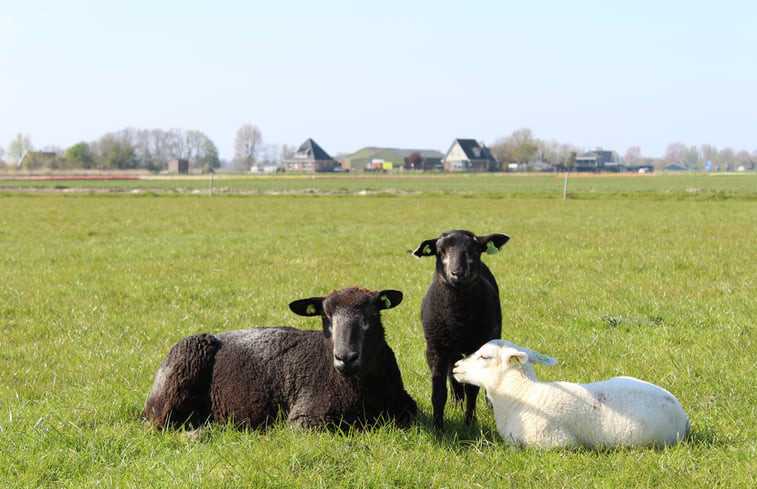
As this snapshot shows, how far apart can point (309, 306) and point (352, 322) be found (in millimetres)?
600

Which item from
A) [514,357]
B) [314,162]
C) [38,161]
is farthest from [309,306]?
[314,162]

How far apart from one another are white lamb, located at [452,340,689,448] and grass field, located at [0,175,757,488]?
145 millimetres

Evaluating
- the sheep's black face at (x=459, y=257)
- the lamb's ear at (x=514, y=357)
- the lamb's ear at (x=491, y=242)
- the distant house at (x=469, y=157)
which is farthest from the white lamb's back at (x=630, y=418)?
the distant house at (x=469, y=157)

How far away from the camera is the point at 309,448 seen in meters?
4.98

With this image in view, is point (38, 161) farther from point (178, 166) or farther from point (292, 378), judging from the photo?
point (292, 378)

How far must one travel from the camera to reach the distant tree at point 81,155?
521ft

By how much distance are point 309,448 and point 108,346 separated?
4841 mm

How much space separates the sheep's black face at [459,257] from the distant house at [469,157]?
580 ft

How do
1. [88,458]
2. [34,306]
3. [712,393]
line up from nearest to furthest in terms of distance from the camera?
[88,458] < [712,393] < [34,306]

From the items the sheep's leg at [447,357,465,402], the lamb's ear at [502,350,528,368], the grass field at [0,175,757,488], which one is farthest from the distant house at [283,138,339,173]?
the lamb's ear at [502,350,528,368]

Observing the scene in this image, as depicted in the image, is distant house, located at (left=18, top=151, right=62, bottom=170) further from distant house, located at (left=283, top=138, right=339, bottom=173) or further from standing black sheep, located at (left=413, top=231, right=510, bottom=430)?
standing black sheep, located at (left=413, top=231, right=510, bottom=430)

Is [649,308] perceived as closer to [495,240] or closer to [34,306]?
[495,240]

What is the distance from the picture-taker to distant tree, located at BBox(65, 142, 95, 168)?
15881cm

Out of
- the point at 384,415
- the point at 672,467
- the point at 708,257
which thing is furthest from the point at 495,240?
the point at 708,257
